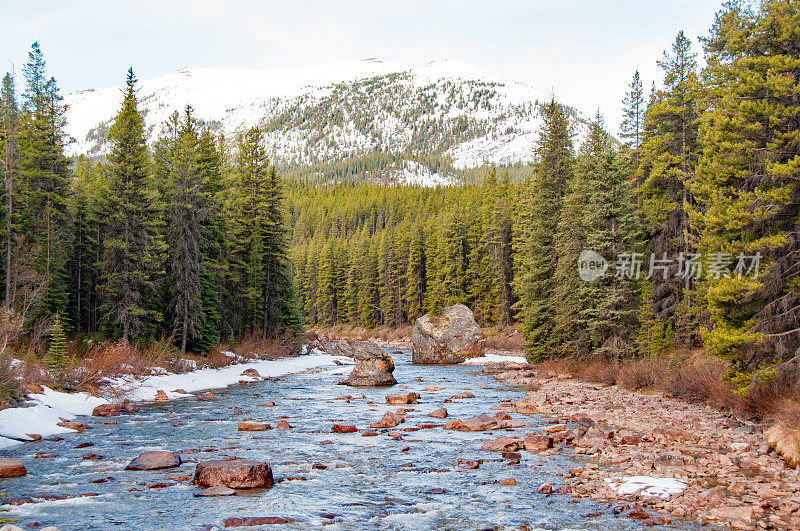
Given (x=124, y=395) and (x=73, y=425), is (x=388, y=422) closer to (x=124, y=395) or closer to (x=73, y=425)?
(x=73, y=425)

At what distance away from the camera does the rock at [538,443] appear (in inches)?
567

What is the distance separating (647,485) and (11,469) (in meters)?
12.9

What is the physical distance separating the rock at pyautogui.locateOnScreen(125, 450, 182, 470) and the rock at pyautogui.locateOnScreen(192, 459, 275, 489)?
1.57 meters

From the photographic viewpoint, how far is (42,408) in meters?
17.0

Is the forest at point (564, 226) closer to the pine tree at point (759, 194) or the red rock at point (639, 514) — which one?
the pine tree at point (759, 194)

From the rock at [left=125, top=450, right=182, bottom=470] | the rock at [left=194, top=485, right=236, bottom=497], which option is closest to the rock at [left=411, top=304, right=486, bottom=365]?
the rock at [left=125, top=450, right=182, bottom=470]

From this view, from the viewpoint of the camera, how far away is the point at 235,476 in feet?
36.3

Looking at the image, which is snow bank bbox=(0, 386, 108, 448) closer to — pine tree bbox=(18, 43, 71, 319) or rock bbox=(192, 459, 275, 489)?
rock bbox=(192, 459, 275, 489)

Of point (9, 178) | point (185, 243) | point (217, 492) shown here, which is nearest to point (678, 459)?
point (217, 492)

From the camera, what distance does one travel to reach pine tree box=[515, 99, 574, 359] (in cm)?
3400

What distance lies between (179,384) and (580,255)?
→ 21.7m

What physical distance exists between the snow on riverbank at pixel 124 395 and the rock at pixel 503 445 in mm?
12146

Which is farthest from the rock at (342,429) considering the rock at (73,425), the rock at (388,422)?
the rock at (73,425)

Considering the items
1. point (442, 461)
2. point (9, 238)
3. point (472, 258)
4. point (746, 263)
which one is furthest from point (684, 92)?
point (472, 258)
